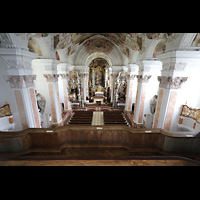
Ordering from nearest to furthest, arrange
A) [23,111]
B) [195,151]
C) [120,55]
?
[195,151] < [23,111] < [120,55]

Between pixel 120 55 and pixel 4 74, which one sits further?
pixel 120 55

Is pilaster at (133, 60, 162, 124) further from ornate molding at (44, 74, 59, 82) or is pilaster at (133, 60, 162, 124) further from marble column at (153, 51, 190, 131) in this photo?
ornate molding at (44, 74, 59, 82)

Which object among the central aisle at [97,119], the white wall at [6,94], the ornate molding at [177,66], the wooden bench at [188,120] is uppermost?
the ornate molding at [177,66]

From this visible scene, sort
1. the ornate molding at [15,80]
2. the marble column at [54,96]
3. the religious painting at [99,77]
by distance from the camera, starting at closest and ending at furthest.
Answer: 1. the ornate molding at [15,80]
2. the marble column at [54,96]
3. the religious painting at [99,77]

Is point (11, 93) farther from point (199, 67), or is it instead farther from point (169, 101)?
point (199, 67)

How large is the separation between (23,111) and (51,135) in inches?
79.4

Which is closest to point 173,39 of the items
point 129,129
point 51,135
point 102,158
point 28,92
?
point 129,129

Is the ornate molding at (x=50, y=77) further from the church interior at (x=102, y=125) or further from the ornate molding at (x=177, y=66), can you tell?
the ornate molding at (x=177, y=66)

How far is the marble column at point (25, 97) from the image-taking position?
4.41 m

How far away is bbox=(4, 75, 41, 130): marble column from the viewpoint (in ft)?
14.5

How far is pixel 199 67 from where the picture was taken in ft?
14.8

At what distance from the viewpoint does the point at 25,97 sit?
4676mm

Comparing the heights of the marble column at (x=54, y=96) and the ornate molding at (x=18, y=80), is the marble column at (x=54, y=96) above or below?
below

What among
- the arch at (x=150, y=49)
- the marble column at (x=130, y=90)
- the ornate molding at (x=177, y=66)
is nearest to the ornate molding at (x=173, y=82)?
the ornate molding at (x=177, y=66)
